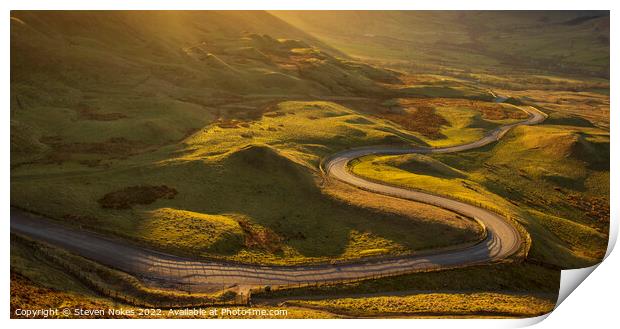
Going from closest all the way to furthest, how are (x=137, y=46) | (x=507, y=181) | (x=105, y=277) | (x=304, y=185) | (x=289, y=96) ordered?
(x=105, y=277) < (x=304, y=185) < (x=507, y=181) < (x=289, y=96) < (x=137, y=46)

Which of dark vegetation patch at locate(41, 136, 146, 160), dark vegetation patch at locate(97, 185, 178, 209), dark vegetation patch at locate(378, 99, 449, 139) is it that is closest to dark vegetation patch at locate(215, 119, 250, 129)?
dark vegetation patch at locate(41, 136, 146, 160)

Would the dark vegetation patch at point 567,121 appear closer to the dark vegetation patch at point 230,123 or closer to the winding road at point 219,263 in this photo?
the dark vegetation patch at point 230,123

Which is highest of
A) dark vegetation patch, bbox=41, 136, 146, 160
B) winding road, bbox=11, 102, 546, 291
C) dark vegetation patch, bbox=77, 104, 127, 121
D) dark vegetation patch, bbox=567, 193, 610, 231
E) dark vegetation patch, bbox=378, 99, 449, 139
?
dark vegetation patch, bbox=378, 99, 449, 139

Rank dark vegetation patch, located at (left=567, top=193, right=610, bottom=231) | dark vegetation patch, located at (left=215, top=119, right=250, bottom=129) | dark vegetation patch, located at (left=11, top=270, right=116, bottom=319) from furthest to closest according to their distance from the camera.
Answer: dark vegetation patch, located at (left=215, top=119, right=250, bottom=129)
dark vegetation patch, located at (left=567, top=193, right=610, bottom=231)
dark vegetation patch, located at (left=11, top=270, right=116, bottom=319)

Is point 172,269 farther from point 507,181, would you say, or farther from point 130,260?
point 507,181

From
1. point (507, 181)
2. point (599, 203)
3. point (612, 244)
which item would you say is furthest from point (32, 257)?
point (599, 203)

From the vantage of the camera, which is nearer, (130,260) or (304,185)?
(130,260)

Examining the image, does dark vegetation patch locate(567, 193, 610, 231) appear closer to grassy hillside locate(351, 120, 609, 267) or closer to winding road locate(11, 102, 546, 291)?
grassy hillside locate(351, 120, 609, 267)

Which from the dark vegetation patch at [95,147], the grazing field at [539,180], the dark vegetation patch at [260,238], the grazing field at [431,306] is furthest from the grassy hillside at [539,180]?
the dark vegetation patch at [95,147]
